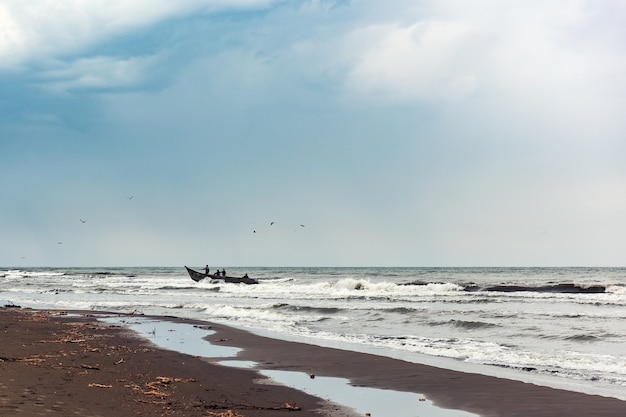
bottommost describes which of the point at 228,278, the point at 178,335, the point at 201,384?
the point at 178,335

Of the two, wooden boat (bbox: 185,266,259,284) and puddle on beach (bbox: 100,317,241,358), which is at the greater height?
wooden boat (bbox: 185,266,259,284)

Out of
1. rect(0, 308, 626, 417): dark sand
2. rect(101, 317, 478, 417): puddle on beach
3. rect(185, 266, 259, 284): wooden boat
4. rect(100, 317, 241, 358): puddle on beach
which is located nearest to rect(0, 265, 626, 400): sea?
rect(0, 308, 626, 417): dark sand

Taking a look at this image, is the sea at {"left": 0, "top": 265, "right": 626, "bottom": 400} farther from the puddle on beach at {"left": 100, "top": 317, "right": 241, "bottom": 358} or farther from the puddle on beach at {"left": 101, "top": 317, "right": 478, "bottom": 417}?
the puddle on beach at {"left": 101, "top": 317, "right": 478, "bottom": 417}

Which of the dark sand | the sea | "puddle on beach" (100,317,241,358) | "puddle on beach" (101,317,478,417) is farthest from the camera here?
"puddle on beach" (100,317,241,358)

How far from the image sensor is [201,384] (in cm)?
1024

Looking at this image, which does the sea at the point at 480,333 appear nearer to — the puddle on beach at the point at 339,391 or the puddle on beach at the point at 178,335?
the puddle on beach at the point at 178,335

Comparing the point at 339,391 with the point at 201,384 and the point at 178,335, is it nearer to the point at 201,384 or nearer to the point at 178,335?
the point at 201,384

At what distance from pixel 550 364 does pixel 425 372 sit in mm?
3133

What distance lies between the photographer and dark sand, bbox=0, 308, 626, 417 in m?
8.00

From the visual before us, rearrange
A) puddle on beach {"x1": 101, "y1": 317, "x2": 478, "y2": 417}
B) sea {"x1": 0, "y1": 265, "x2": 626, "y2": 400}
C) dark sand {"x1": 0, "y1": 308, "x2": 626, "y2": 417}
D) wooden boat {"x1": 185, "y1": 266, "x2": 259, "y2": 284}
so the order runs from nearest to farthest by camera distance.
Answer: dark sand {"x1": 0, "y1": 308, "x2": 626, "y2": 417}
puddle on beach {"x1": 101, "y1": 317, "x2": 478, "y2": 417}
sea {"x1": 0, "y1": 265, "x2": 626, "y2": 400}
wooden boat {"x1": 185, "y1": 266, "x2": 259, "y2": 284}

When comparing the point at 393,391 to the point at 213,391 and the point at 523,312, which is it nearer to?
the point at 213,391

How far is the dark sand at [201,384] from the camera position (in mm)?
8000

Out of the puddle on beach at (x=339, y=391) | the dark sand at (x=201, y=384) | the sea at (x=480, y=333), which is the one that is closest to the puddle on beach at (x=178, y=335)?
the puddle on beach at (x=339, y=391)

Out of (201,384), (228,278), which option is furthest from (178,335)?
(228,278)
